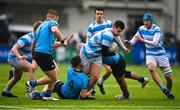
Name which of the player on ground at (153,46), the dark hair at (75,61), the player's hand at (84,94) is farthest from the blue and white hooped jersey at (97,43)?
the player on ground at (153,46)

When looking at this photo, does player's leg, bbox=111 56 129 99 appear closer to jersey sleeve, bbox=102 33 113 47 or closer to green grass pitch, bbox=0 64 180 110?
green grass pitch, bbox=0 64 180 110

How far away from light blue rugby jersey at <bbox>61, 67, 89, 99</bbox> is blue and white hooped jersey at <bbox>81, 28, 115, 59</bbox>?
21.2 inches

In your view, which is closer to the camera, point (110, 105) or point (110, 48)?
point (110, 105)

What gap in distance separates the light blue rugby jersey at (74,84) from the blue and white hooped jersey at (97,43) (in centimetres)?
54

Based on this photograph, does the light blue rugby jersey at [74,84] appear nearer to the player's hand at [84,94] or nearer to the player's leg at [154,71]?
the player's hand at [84,94]

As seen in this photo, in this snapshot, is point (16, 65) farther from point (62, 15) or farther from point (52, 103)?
point (62, 15)

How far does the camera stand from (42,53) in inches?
741

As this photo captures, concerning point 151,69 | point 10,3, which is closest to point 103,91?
point 151,69

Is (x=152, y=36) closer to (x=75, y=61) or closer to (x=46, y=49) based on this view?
(x=75, y=61)

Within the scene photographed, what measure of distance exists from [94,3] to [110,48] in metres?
39.1

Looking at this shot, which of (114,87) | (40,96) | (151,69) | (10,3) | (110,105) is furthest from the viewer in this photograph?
(10,3)

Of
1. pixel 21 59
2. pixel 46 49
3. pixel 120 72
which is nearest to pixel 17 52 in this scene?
pixel 21 59

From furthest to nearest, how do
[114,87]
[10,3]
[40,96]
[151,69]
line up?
[10,3]
[114,87]
[151,69]
[40,96]

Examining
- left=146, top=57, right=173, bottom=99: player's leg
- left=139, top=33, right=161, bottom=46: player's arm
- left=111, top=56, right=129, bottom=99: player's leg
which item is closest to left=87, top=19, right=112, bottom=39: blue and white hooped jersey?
left=139, top=33, right=161, bottom=46: player's arm
